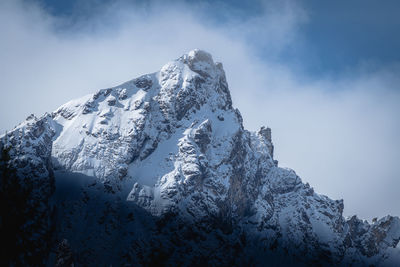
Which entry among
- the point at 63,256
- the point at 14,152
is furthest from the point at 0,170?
the point at 14,152

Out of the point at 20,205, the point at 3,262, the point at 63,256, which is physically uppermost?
the point at 20,205

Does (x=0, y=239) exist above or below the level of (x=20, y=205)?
below

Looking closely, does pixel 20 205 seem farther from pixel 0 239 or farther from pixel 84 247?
pixel 0 239

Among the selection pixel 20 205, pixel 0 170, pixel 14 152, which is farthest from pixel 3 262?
pixel 14 152

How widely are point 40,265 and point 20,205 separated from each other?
74.3 feet

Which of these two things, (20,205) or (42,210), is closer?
(20,205)

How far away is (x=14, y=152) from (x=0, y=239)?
14453cm

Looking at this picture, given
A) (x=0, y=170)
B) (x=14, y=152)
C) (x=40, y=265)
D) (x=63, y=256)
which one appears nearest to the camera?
(x=0, y=170)

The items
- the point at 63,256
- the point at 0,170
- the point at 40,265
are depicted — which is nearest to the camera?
Answer: the point at 0,170

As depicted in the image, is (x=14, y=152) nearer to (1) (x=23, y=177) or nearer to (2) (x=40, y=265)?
(1) (x=23, y=177)

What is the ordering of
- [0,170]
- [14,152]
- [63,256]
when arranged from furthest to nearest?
1. [14,152]
2. [63,256]
3. [0,170]

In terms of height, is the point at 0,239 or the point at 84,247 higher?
the point at 84,247

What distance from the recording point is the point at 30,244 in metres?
178

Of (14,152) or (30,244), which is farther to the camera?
(14,152)
